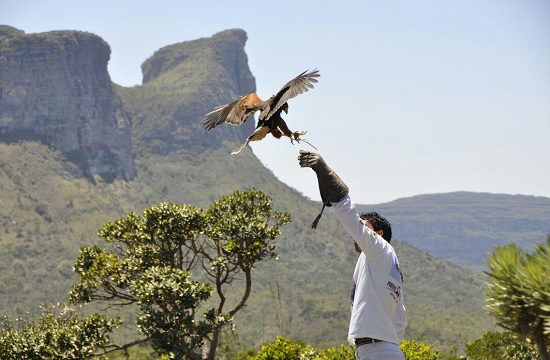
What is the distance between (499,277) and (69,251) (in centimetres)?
13246

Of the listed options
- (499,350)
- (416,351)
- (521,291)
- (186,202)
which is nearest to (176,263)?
(499,350)

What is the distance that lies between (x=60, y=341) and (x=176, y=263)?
3.38 meters

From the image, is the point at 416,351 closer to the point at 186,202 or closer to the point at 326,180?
the point at 326,180

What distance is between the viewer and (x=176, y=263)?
20.5m

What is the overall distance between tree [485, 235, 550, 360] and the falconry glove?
3.66 feet

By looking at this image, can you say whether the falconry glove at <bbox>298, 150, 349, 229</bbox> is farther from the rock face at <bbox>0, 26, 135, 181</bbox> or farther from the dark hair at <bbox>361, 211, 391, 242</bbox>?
the rock face at <bbox>0, 26, 135, 181</bbox>

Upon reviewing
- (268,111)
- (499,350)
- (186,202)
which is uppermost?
(186,202)

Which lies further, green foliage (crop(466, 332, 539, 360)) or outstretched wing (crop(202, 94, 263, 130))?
green foliage (crop(466, 332, 539, 360))

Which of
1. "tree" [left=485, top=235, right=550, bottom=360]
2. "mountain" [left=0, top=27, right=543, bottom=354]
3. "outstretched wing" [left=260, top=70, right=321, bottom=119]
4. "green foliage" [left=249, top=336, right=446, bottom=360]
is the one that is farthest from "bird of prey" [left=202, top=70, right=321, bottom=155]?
"mountain" [left=0, top=27, right=543, bottom=354]

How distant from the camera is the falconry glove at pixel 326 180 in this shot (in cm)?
598

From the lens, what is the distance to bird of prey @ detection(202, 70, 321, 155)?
6.87 meters

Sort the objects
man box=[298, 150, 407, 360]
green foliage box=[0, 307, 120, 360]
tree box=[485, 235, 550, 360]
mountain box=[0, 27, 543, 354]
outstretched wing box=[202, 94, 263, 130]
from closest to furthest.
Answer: tree box=[485, 235, 550, 360] < man box=[298, 150, 407, 360] < outstretched wing box=[202, 94, 263, 130] < green foliage box=[0, 307, 120, 360] < mountain box=[0, 27, 543, 354]

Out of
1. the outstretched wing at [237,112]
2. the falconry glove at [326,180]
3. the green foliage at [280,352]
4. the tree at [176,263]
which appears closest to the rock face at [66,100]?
the tree at [176,263]

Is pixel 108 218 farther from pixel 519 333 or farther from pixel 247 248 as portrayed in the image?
pixel 519 333
